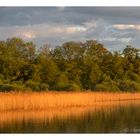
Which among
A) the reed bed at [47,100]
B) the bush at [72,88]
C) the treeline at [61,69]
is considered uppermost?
the treeline at [61,69]

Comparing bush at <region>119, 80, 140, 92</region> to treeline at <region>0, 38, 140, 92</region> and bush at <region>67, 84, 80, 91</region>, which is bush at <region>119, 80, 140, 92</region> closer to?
treeline at <region>0, 38, 140, 92</region>

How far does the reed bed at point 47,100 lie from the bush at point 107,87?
5.73ft

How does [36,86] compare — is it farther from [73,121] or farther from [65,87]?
[73,121]

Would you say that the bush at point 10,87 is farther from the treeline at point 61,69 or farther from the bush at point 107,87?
the bush at point 107,87

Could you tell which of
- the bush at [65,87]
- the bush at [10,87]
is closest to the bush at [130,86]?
the bush at [65,87]

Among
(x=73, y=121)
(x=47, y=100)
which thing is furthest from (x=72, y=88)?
(x=73, y=121)

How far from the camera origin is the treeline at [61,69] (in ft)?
78.4

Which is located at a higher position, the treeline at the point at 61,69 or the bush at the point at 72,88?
the treeline at the point at 61,69

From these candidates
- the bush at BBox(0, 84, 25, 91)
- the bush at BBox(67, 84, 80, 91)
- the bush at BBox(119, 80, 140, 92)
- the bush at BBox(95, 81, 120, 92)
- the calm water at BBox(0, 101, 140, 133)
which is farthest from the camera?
the bush at BBox(119, 80, 140, 92)

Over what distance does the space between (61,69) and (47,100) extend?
30.7 feet

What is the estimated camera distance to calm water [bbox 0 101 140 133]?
1266cm

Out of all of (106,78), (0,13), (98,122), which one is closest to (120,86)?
(106,78)

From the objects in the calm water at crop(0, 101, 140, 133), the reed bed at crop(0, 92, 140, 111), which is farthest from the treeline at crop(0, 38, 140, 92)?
the calm water at crop(0, 101, 140, 133)

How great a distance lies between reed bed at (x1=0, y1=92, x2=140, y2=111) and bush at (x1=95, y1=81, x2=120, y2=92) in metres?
1.75
